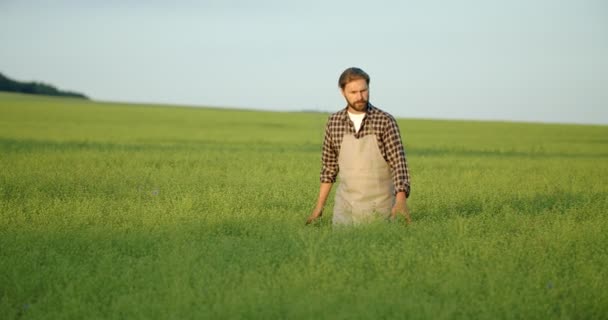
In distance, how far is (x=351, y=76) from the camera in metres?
5.87

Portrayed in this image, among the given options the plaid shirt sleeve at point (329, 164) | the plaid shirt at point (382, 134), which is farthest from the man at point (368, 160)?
the plaid shirt sleeve at point (329, 164)

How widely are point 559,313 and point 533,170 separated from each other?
11283mm

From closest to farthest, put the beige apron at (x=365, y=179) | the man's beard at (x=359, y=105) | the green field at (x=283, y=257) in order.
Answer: the green field at (x=283, y=257)
the man's beard at (x=359, y=105)
the beige apron at (x=365, y=179)

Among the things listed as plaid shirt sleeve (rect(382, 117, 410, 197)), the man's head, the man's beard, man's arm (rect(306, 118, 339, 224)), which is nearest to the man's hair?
the man's head

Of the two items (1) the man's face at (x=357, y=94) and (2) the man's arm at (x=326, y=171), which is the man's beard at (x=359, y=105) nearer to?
(1) the man's face at (x=357, y=94)

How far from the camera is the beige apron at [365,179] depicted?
6191 mm

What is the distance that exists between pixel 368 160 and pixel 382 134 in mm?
250

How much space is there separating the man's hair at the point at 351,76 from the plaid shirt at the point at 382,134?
39 cm

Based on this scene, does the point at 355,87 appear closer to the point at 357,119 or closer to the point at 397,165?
the point at 357,119

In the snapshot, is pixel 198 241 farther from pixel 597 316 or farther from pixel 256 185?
pixel 256 185

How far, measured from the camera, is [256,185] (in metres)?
11.3

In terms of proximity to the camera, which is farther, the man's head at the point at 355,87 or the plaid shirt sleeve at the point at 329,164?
the plaid shirt sleeve at the point at 329,164

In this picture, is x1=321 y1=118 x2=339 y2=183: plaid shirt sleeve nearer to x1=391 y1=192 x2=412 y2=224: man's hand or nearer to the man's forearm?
the man's forearm

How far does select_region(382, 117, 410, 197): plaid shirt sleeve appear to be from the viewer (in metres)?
6.07
